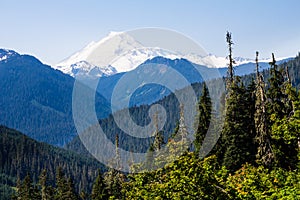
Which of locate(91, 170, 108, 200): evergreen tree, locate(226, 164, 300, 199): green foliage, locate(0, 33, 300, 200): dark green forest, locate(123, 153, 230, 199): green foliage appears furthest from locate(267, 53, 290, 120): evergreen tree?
locate(91, 170, 108, 200): evergreen tree

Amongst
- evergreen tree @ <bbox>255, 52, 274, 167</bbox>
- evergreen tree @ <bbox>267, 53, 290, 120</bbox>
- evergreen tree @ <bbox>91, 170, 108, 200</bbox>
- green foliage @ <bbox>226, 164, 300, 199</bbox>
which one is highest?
evergreen tree @ <bbox>267, 53, 290, 120</bbox>

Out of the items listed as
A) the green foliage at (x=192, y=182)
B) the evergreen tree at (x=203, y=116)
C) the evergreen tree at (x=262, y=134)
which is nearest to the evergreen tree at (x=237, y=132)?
the evergreen tree at (x=203, y=116)

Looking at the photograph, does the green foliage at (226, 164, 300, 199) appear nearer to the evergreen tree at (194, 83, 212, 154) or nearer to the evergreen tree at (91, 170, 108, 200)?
the evergreen tree at (194, 83, 212, 154)

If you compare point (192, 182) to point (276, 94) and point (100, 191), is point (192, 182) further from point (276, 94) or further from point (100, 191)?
point (100, 191)

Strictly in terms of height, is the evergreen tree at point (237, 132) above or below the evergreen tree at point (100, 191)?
above

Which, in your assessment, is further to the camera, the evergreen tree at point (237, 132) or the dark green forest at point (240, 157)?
the evergreen tree at point (237, 132)

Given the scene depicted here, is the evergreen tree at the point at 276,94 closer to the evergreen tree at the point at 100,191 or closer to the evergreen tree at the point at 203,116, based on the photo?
the evergreen tree at the point at 203,116

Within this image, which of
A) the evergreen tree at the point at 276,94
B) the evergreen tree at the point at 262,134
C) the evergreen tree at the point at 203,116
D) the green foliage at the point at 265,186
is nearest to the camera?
the green foliage at the point at 265,186

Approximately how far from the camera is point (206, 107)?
5772 centimetres

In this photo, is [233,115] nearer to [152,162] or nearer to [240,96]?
[240,96]

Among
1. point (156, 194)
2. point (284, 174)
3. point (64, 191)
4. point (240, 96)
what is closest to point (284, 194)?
point (284, 174)

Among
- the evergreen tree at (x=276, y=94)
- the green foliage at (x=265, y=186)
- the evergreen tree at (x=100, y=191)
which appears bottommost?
the evergreen tree at (x=100, y=191)

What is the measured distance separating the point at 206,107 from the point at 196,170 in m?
35.9

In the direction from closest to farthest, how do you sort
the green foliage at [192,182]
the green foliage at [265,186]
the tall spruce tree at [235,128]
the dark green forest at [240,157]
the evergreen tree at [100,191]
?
the green foliage at [265,186]
the green foliage at [192,182]
the dark green forest at [240,157]
the tall spruce tree at [235,128]
the evergreen tree at [100,191]
